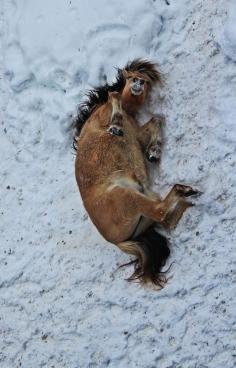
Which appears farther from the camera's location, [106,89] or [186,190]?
[106,89]

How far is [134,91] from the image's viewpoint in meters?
3.68

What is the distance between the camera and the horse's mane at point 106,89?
12.3 feet

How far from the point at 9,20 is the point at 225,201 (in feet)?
5.13

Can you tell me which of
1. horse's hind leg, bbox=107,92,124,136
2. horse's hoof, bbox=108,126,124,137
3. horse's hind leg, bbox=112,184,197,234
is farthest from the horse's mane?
horse's hind leg, bbox=112,184,197,234

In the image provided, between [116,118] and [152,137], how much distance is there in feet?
0.66

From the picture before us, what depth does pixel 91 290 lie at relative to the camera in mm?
3875

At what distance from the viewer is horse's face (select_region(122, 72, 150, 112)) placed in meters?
3.67

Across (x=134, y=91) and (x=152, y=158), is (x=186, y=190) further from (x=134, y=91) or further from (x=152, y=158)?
(x=134, y=91)

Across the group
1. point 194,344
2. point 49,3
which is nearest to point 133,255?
point 194,344

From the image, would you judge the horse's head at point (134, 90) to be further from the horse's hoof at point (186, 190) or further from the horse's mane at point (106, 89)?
the horse's hoof at point (186, 190)

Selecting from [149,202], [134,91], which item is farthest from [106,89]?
[149,202]

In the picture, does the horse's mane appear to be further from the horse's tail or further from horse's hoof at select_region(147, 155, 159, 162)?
the horse's tail

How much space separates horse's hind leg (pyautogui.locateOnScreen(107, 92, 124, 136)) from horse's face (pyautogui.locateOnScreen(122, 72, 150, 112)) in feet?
0.14

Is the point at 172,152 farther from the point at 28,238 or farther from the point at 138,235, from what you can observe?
the point at 28,238
